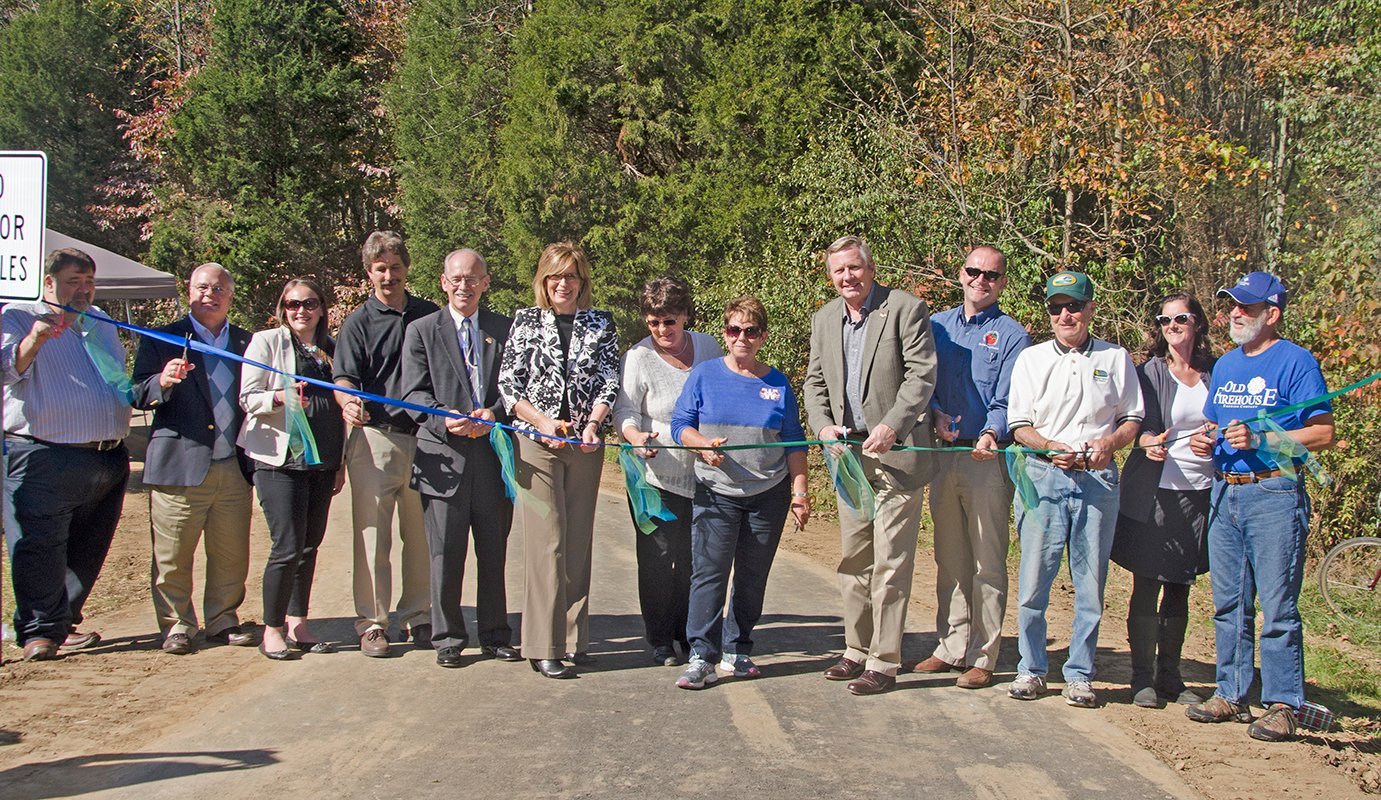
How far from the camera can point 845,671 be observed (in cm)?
651

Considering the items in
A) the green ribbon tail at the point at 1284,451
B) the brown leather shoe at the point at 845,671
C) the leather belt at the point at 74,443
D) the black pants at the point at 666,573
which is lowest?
the brown leather shoe at the point at 845,671

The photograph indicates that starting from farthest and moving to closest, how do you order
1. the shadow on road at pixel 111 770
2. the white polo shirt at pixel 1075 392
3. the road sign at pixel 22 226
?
1. the white polo shirt at pixel 1075 392
2. the road sign at pixel 22 226
3. the shadow on road at pixel 111 770

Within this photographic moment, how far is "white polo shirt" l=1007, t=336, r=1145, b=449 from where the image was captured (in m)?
6.12

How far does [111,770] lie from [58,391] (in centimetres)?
254

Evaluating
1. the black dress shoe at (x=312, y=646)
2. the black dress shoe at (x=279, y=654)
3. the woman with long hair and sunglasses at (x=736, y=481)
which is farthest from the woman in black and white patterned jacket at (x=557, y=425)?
the black dress shoe at (x=279, y=654)

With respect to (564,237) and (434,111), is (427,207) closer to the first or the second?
(434,111)

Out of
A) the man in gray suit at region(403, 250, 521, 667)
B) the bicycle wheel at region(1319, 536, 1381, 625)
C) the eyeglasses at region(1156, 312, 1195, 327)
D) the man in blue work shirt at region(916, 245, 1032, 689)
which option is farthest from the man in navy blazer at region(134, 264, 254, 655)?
the bicycle wheel at region(1319, 536, 1381, 625)

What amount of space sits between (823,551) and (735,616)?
15.5 feet

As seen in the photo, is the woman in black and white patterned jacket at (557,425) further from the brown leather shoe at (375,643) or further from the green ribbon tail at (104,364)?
the green ribbon tail at (104,364)

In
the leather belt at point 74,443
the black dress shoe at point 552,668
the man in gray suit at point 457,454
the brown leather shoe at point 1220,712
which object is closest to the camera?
the brown leather shoe at point 1220,712

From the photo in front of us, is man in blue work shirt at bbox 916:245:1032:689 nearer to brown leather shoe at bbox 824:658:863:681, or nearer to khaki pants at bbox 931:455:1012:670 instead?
khaki pants at bbox 931:455:1012:670

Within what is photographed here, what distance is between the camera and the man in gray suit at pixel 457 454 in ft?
21.7

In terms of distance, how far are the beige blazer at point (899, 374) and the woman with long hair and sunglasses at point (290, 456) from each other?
2.88 m

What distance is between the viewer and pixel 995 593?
6.42m
